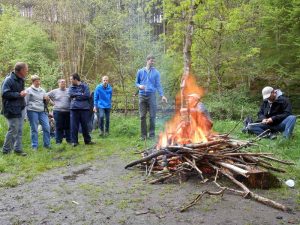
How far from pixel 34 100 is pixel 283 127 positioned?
584 centimetres

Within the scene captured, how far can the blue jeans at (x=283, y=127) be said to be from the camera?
8.08 metres

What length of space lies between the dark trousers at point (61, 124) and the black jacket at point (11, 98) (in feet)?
5.42

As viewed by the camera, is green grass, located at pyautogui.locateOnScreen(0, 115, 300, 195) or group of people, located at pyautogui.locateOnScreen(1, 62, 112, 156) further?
group of people, located at pyautogui.locateOnScreen(1, 62, 112, 156)

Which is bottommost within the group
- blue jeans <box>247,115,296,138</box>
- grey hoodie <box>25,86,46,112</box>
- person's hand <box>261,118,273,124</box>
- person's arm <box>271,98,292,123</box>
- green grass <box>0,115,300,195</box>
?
green grass <box>0,115,300,195</box>

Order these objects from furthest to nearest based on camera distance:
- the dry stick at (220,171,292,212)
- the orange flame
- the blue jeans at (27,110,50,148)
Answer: the blue jeans at (27,110,50,148) → the orange flame → the dry stick at (220,171,292,212)

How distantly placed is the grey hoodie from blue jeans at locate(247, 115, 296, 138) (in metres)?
5.07

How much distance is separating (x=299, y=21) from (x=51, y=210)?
12517 mm

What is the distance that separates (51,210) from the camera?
13.7ft

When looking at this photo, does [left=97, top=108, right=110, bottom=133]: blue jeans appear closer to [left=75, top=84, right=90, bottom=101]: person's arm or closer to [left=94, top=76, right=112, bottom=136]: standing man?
[left=94, top=76, right=112, bottom=136]: standing man

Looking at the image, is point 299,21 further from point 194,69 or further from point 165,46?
point 165,46

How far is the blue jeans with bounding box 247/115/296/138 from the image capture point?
8076 millimetres

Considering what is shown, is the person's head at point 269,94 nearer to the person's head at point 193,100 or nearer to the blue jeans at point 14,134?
the person's head at point 193,100

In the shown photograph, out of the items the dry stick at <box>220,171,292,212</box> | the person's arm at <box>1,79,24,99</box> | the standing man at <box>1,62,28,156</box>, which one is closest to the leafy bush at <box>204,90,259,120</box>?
the standing man at <box>1,62,28,156</box>

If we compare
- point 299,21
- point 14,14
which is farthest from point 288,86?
point 14,14
